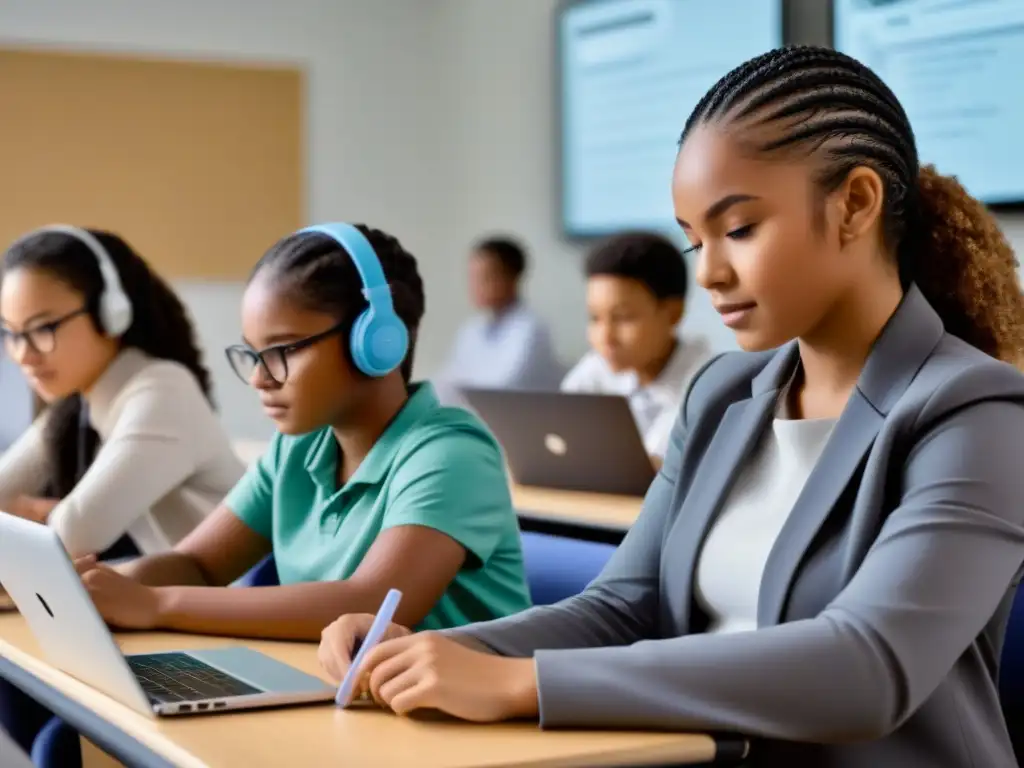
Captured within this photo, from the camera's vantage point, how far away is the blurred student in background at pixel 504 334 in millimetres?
6258

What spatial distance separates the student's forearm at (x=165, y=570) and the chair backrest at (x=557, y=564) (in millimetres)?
454

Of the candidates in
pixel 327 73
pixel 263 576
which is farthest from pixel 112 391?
pixel 327 73

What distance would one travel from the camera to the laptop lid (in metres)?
1.27

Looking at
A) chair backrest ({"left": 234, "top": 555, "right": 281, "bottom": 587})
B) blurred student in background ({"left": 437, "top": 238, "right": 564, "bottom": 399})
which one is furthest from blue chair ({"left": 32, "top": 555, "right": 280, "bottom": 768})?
blurred student in background ({"left": 437, "top": 238, "right": 564, "bottom": 399})

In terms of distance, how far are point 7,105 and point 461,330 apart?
2.30 meters

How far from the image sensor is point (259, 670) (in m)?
1.41

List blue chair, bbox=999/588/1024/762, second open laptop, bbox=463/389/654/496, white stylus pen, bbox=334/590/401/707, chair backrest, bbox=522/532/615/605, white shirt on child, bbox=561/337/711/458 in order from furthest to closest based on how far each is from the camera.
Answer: white shirt on child, bbox=561/337/711/458 < second open laptop, bbox=463/389/654/496 < chair backrest, bbox=522/532/615/605 < blue chair, bbox=999/588/1024/762 < white stylus pen, bbox=334/590/401/707

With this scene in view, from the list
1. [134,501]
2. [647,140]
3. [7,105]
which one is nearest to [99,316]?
[134,501]

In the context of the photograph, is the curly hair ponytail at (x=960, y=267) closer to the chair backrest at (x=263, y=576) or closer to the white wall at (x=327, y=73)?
the chair backrest at (x=263, y=576)

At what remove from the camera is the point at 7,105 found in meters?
6.26

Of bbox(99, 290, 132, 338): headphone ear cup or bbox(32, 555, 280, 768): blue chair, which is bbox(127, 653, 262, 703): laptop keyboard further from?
bbox(99, 290, 132, 338): headphone ear cup

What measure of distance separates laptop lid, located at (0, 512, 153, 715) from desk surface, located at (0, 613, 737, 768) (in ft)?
0.12

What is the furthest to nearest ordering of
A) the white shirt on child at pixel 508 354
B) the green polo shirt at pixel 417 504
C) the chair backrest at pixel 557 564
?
the white shirt on child at pixel 508 354, the chair backrest at pixel 557 564, the green polo shirt at pixel 417 504

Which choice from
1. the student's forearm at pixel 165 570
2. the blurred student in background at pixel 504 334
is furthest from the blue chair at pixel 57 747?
the blurred student in background at pixel 504 334
